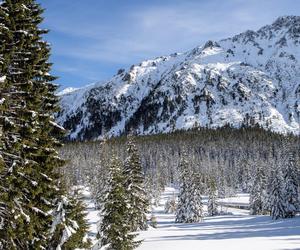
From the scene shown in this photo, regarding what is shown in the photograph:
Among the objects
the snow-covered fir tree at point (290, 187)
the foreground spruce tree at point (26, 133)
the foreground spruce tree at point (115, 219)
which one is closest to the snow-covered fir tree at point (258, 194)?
the snow-covered fir tree at point (290, 187)

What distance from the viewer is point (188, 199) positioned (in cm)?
8538

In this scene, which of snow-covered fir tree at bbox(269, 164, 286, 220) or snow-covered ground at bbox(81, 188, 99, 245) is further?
snow-covered fir tree at bbox(269, 164, 286, 220)

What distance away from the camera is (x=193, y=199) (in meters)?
85.1

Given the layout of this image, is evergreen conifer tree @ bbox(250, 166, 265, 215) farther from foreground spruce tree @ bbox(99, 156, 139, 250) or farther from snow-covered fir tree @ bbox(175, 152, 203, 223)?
foreground spruce tree @ bbox(99, 156, 139, 250)

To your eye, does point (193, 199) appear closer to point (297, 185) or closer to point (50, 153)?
point (297, 185)

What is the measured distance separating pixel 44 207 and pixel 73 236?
3877mm

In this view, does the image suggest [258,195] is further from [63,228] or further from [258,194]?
[63,228]

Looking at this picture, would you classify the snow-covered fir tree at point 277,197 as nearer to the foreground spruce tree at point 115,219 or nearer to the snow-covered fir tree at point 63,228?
the foreground spruce tree at point 115,219

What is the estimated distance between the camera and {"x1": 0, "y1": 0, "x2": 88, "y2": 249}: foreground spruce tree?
56.8 feet

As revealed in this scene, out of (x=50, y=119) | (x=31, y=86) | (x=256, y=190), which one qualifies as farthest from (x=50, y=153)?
(x=256, y=190)

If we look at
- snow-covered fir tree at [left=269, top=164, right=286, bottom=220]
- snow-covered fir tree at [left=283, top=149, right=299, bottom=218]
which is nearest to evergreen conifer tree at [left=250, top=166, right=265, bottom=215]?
snow-covered fir tree at [left=269, top=164, right=286, bottom=220]

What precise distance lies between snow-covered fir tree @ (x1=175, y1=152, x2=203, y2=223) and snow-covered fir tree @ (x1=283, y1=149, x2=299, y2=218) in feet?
51.7

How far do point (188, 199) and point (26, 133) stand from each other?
68530 mm

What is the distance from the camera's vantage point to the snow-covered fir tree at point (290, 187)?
77.4 metres
